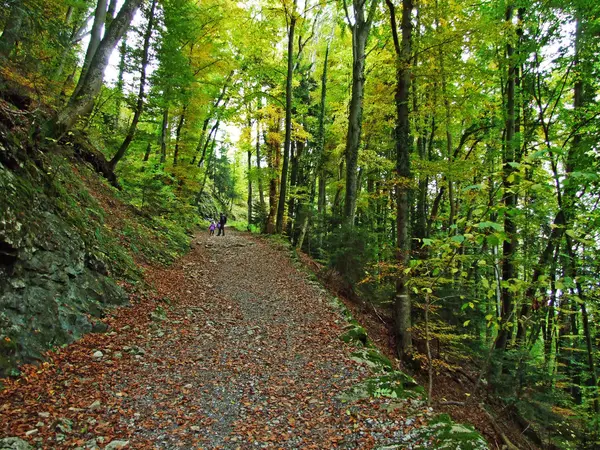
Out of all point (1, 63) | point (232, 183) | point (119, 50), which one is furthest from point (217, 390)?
point (232, 183)

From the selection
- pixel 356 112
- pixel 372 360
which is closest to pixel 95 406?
pixel 372 360

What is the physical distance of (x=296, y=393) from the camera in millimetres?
5105

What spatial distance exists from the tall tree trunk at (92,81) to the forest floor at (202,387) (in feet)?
13.9

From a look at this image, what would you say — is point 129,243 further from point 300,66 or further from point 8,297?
point 300,66

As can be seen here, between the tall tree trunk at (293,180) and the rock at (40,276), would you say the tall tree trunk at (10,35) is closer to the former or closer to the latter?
the rock at (40,276)

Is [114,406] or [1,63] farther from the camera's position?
[1,63]

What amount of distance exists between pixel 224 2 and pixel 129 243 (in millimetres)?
14239

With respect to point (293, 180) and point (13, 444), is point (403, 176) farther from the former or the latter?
point (293, 180)

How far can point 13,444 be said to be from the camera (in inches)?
128

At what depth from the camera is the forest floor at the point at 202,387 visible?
3895 millimetres

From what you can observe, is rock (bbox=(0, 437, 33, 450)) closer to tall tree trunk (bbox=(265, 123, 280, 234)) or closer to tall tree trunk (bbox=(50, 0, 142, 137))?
tall tree trunk (bbox=(50, 0, 142, 137))

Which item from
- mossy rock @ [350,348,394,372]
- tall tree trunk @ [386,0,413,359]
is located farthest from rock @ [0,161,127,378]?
tall tree trunk @ [386,0,413,359]

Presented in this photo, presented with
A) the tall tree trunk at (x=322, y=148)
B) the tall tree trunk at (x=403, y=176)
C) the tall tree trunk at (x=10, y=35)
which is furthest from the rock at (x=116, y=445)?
the tall tree trunk at (x=322, y=148)

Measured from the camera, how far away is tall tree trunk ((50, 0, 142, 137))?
7.60 m
